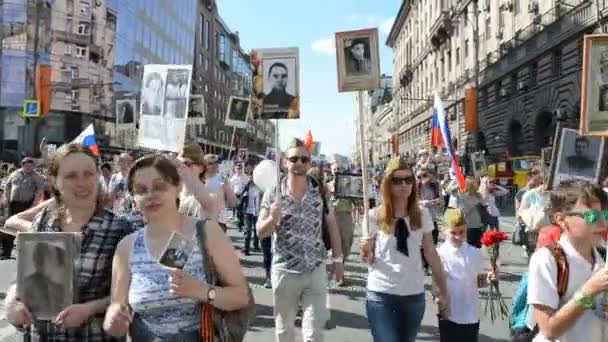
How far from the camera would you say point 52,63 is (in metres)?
47.4

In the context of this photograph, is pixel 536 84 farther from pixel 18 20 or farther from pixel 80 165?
pixel 18 20

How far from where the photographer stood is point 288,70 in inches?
237

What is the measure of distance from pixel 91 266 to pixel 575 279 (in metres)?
2.20

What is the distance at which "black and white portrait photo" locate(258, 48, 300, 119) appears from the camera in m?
5.87

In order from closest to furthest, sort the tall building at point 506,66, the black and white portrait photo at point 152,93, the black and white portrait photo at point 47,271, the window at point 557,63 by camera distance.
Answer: the black and white portrait photo at point 47,271 < the black and white portrait photo at point 152,93 < the tall building at point 506,66 < the window at point 557,63

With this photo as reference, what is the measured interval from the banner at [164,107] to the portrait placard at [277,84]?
106cm

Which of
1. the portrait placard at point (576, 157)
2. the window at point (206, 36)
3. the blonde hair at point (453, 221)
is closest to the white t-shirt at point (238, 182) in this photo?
the portrait placard at point (576, 157)

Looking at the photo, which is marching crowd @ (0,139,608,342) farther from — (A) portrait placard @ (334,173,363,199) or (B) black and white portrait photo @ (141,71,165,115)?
(A) portrait placard @ (334,173,363,199)

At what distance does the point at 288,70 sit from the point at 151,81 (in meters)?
1.95

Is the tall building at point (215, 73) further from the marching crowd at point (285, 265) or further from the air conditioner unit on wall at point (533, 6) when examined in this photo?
the marching crowd at point (285, 265)

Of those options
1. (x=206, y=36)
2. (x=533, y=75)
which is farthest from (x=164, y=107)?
(x=206, y=36)

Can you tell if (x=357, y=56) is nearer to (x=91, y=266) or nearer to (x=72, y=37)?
(x=91, y=266)

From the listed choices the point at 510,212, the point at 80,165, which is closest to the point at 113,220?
the point at 80,165

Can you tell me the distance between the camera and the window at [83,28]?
49.0 m
